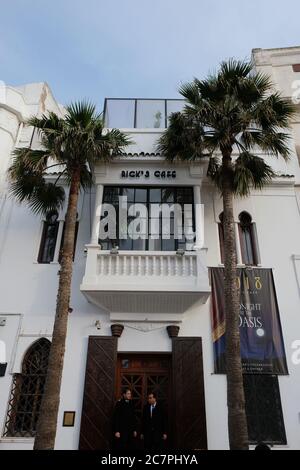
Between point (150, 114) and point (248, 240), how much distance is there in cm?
572

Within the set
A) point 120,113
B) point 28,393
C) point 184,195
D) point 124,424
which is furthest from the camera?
point 120,113

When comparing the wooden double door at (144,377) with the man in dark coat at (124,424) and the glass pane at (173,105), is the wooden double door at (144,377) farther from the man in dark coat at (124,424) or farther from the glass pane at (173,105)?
the glass pane at (173,105)

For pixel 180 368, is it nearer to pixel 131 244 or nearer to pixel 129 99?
pixel 131 244

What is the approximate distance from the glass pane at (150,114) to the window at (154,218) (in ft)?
10.6

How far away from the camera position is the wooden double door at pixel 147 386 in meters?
8.10

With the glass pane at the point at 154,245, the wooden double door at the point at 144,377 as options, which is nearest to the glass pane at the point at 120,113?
the glass pane at the point at 154,245

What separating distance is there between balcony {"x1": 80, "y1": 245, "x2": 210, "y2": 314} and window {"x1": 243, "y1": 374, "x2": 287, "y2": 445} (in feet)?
8.09

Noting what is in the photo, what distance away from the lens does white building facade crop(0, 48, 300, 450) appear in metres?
8.38

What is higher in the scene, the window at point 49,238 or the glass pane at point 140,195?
the glass pane at point 140,195

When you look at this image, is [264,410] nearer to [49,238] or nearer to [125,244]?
[125,244]

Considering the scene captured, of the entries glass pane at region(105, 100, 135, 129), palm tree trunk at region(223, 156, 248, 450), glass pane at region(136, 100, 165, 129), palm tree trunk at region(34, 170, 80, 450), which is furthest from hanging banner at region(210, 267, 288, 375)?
glass pane at region(105, 100, 135, 129)

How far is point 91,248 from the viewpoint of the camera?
9.30m

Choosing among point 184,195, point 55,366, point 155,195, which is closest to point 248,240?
point 184,195

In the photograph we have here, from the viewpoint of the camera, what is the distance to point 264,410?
8.49 meters
